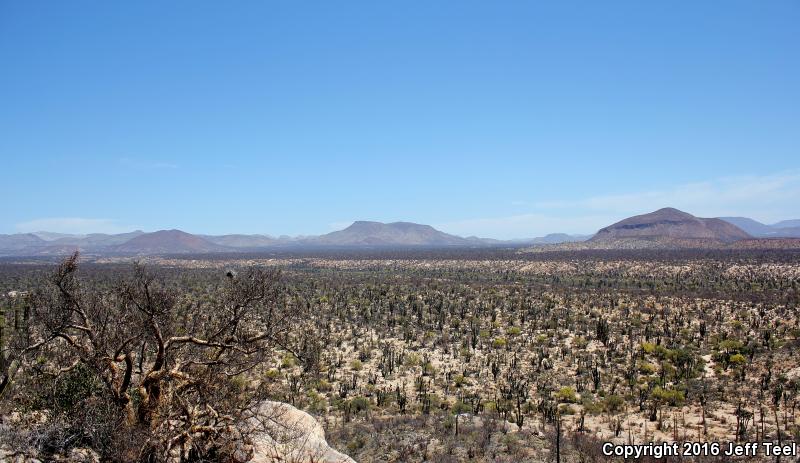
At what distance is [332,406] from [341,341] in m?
8.44

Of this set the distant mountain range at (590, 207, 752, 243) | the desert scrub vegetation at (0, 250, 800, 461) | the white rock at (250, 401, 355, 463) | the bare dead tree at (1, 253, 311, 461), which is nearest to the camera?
the bare dead tree at (1, 253, 311, 461)

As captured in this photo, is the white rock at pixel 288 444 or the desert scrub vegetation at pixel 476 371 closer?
the white rock at pixel 288 444

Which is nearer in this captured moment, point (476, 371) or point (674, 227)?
point (476, 371)

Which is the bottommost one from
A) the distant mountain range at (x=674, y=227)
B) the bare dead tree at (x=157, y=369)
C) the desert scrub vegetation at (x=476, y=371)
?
the desert scrub vegetation at (x=476, y=371)

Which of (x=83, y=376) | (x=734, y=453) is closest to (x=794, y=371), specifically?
(x=734, y=453)

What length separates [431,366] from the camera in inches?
842

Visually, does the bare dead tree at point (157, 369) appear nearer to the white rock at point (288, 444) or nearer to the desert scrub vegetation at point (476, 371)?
the desert scrub vegetation at point (476, 371)

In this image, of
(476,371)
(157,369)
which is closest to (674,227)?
(476,371)

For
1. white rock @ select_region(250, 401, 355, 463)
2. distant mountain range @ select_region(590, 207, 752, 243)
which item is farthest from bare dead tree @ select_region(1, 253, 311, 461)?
distant mountain range @ select_region(590, 207, 752, 243)

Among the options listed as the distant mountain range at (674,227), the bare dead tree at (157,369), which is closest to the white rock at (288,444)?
the bare dead tree at (157,369)

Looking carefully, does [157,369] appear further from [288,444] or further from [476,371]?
[476,371]

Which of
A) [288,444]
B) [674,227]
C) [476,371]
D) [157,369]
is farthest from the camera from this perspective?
[674,227]

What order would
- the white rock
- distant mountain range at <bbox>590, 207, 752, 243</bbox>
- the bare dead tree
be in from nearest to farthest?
the bare dead tree < the white rock < distant mountain range at <bbox>590, 207, 752, 243</bbox>

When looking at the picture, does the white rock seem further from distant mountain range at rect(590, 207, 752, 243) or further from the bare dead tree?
distant mountain range at rect(590, 207, 752, 243)
